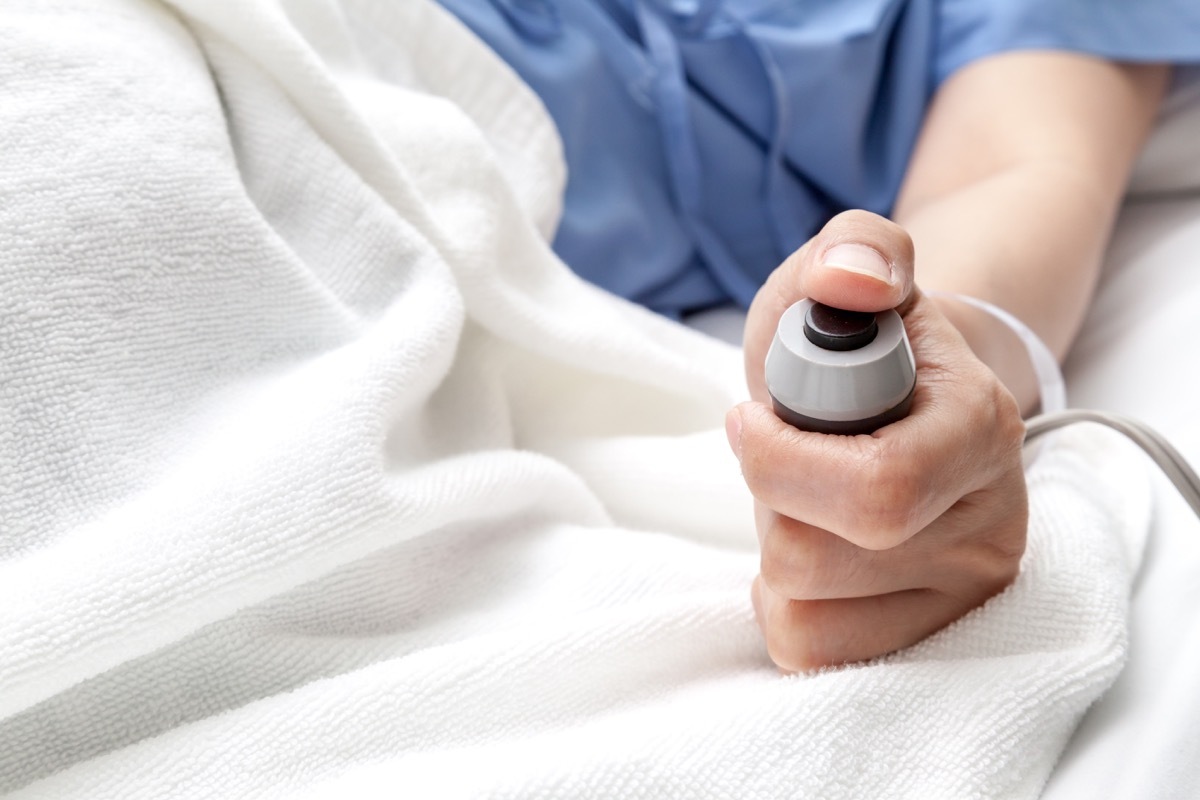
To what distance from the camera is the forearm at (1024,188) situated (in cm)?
65

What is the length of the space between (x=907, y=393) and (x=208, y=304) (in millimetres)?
317

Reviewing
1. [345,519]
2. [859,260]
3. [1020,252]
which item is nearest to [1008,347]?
[1020,252]

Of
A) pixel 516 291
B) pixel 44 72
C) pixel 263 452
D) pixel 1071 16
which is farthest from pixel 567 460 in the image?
pixel 1071 16

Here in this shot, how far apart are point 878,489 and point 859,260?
0.09 metres

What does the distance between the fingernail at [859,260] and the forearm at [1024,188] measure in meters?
0.19

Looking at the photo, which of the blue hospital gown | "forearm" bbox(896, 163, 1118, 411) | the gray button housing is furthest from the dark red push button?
the blue hospital gown

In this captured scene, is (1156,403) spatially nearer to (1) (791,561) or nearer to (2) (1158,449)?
(2) (1158,449)

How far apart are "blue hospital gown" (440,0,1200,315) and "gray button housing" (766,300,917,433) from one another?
1.29 feet

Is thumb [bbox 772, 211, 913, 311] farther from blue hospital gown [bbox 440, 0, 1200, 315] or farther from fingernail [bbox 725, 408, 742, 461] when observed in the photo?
blue hospital gown [bbox 440, 0, 1200, 315]

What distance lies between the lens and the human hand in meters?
0.38

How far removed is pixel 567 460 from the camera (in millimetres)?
587

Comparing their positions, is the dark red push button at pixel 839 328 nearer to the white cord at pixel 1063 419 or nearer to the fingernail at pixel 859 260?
the fingernail at pixel 859 260

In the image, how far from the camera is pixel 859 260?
389mm

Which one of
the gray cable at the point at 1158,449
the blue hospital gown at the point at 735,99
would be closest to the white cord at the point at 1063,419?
the gray cable at the point at 1158,449
